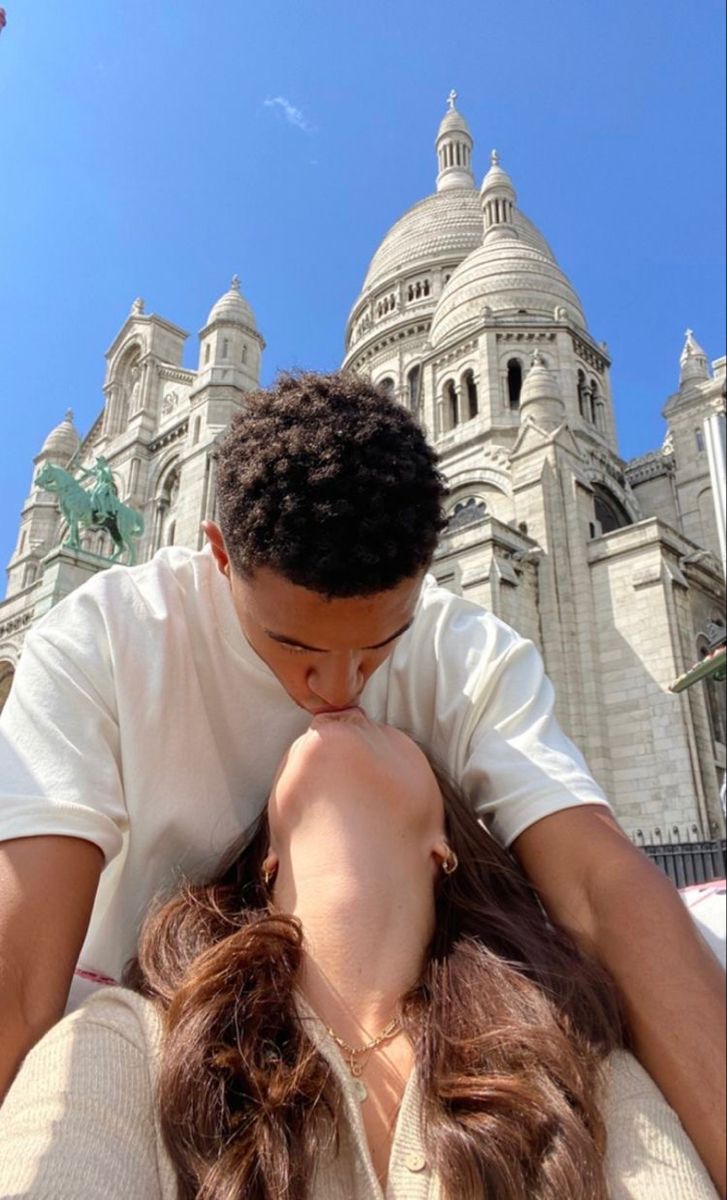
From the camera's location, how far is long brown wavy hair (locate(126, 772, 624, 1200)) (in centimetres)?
129

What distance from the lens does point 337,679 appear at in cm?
185

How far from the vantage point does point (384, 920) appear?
65.7 inches

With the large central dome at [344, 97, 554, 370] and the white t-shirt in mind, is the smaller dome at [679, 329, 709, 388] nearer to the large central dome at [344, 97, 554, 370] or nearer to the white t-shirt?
the large central dome at [344, 97, 554, 370]

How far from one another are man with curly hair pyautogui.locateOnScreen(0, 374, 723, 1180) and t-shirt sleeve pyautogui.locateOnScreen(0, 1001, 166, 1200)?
162 mm

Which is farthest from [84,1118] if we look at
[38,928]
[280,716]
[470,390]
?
[470,390]

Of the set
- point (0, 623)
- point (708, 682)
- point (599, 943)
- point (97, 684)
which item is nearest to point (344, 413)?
point (97, 684)

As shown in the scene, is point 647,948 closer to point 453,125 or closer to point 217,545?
point 217,545

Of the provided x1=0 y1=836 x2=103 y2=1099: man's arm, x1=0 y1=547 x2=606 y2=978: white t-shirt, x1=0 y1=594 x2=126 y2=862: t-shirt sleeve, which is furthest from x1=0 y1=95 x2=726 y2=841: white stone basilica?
x1=0 y1=836 x2=103 y2=1099: man's arm

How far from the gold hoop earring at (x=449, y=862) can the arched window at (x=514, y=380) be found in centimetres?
2139

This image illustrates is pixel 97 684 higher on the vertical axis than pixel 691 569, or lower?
lower

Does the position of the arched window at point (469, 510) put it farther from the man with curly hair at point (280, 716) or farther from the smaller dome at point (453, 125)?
the smaller dome at point (453, 125)

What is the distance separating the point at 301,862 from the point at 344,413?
3.11ft

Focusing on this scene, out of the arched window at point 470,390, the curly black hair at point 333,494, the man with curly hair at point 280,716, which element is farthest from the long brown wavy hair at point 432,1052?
the arched window at point 470,390

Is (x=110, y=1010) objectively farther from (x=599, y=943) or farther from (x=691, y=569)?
(x=691, y=569)
